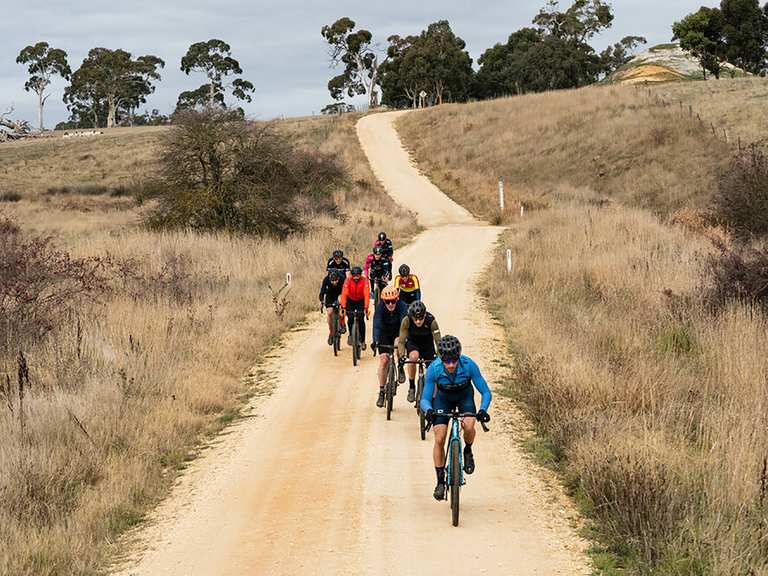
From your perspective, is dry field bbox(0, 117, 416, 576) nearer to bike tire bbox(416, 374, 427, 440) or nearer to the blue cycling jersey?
bike tire bbox(416, 374, 427, 440)

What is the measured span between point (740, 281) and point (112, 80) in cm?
10478

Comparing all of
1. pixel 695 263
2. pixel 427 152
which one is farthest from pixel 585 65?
pixel 695 263

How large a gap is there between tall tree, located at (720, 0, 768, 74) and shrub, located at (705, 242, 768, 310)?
74.9m

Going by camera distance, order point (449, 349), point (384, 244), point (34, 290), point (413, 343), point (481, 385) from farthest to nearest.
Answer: point (384, 244), point (34, 290), point (413, 343), point (481, 385), point (449, 349)

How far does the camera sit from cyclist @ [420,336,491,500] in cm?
787

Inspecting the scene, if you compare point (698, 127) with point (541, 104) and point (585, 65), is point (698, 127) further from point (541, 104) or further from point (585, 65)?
point (585, 65)

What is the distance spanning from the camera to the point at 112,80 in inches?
4205

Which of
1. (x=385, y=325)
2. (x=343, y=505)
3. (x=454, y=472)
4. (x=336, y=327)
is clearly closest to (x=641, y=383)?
(x=385, y=325)

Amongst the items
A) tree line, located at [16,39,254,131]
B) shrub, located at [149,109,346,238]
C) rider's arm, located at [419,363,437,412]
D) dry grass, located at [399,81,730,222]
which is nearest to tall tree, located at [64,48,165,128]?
tree line, located at [16,39,254,131]

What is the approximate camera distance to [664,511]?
7.03 meters

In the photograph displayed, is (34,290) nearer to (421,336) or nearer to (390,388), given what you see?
(390,388)

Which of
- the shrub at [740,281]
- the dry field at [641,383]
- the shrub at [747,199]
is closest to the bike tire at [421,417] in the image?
the dry field at [641,383]

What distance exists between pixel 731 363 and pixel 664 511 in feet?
16.0

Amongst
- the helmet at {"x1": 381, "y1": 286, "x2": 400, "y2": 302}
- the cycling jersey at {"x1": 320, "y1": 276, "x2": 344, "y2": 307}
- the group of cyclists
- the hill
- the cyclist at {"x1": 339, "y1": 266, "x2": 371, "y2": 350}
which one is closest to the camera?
the group of cyclists
